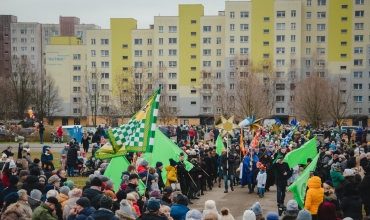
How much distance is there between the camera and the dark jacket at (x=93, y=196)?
11.0 m

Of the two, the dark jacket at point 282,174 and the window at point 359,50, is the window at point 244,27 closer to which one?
the window at point 359,50

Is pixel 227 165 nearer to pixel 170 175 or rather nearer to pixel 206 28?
pixel 170 175

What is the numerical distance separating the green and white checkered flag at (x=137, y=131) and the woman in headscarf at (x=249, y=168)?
824 centimetres

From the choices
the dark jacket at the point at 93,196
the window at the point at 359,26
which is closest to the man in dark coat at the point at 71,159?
the dark jacket at the point at 93,196

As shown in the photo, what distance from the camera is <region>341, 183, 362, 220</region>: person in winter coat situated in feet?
42.0

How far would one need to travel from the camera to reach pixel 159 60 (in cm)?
9469

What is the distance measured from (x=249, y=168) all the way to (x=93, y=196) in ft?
39.2

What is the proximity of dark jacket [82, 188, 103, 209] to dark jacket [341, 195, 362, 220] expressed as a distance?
5.83m

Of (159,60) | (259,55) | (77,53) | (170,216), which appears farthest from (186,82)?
(170,216)

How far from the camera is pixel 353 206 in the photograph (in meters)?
12.8

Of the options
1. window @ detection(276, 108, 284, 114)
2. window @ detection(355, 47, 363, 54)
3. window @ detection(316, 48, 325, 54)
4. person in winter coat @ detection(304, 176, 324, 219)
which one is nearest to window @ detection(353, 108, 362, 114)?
window @ detection(355, 47, 363, 54)

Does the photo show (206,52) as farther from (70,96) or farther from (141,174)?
(141,174)

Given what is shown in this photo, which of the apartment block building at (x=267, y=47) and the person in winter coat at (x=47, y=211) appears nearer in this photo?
the person in winter coat at (x=47, y=211)

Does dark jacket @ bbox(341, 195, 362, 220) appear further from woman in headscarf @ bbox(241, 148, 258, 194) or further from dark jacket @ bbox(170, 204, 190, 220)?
woman in headscarf @ bbox(241, 148, 258, 194)
